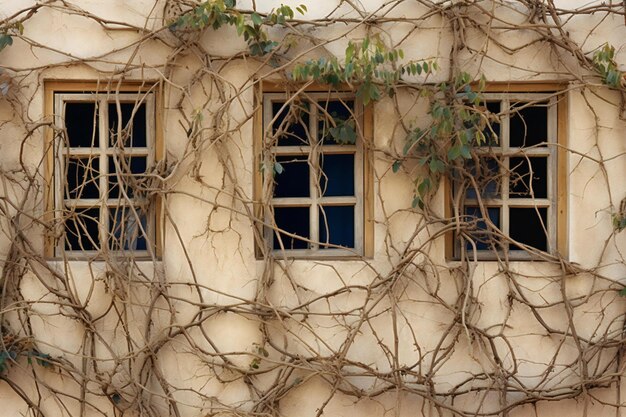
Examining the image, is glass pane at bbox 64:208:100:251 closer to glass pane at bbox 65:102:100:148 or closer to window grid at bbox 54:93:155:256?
window grid at bbox 54:93:155:256

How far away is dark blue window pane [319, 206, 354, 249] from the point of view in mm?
6547

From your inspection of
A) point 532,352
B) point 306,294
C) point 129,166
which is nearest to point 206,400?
point 306,294

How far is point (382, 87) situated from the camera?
636 cm

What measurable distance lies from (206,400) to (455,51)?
2.32 metres

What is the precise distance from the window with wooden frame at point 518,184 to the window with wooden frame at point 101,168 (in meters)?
1.72

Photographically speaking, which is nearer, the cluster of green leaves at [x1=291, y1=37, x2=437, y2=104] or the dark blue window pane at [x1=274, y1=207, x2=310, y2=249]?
the cluster of green leaves at [x1=291, y1=37, x2=437, y2=104]

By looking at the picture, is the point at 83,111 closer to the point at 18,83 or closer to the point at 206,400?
the point at 18,83

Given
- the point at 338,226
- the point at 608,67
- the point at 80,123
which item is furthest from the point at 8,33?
the point at 608,67

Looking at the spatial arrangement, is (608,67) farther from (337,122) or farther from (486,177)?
(337,122)

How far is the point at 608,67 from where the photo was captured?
6.32 meters

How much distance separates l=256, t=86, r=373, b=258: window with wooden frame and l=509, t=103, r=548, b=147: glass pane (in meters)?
0.82

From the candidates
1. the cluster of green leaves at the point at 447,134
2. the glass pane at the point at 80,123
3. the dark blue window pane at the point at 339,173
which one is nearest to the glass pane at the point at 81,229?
the glass pane at the point at 80,123

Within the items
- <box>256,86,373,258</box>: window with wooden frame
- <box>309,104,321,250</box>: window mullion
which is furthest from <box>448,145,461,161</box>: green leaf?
<box>309,104,321,250</box>: window mullion

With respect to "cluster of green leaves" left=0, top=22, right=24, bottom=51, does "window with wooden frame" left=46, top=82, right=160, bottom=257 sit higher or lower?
lower
